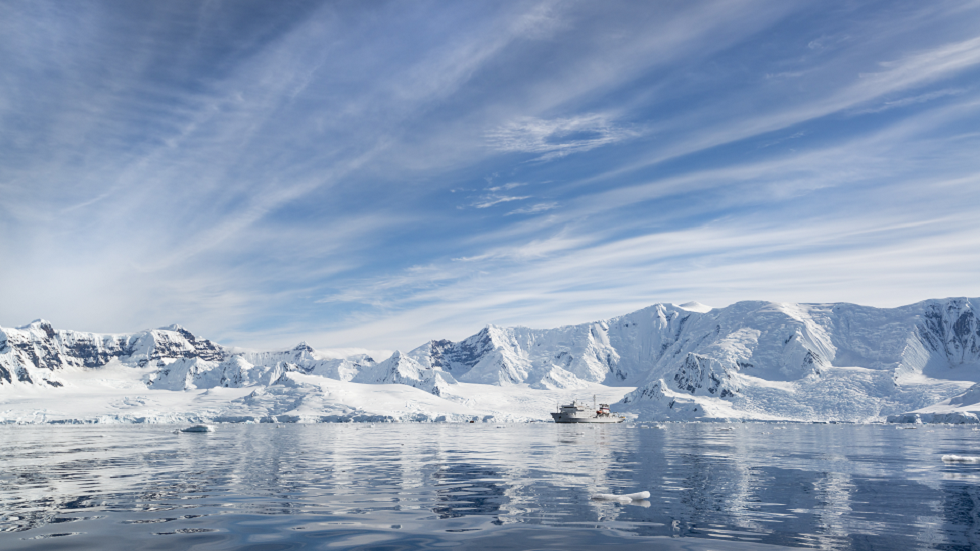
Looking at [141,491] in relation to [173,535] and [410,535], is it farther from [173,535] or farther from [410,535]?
[410,535]

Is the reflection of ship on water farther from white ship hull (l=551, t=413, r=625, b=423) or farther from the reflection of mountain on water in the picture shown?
the reflection of mountain on water

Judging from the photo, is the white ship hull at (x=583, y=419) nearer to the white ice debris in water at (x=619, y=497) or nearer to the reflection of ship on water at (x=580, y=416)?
the reflection of ship on water at (x=580, y=416)

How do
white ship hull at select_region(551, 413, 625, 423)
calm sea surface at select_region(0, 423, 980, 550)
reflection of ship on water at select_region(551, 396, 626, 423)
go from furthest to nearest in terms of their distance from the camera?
reflection of ship on water at select_region(551, 396, 626, 423), white ship hull at select_region(551, 413, 625, 423), calm sea surface at select_region(0, 423, 980, 550)

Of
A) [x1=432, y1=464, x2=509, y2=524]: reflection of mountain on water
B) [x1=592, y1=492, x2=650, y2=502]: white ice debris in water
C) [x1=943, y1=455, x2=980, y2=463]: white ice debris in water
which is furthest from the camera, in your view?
[x1=943, y1=455, x2=980, y2=463]: white ice debris in water

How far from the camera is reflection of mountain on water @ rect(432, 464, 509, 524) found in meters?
18.5

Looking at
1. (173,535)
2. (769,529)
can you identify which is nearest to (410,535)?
(173,535)

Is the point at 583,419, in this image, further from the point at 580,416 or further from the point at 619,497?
the point at 619,497

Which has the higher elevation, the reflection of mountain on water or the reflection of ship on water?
the reflection of mountain on water

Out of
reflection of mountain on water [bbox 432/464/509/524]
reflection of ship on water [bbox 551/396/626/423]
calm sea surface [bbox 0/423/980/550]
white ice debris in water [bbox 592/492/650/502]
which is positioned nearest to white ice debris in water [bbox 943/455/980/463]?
calm sea surface [bbox 0/423/980/550]

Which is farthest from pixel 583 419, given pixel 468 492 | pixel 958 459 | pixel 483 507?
pixel 483 507

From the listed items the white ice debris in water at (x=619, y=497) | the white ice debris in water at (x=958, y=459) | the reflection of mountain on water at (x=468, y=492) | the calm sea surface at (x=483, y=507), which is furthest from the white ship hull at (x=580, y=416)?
the white ice debris in water at (x=619, y=497)

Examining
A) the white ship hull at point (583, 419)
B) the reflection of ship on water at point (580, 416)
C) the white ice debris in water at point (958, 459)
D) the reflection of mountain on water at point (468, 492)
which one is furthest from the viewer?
the reflection of ship on water at point (580, 416)

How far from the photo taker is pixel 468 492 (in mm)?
22734

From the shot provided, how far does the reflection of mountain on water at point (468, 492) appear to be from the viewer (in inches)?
730
